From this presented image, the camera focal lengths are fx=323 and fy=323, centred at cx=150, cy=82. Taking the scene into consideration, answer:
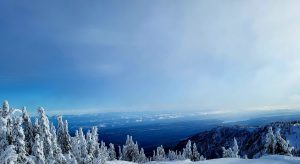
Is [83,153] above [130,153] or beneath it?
above

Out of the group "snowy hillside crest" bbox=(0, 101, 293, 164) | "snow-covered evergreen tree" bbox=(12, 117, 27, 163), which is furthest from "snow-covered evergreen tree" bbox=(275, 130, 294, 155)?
"snow-covered evergreen tree" bbox=(12, 117, 27, 163)

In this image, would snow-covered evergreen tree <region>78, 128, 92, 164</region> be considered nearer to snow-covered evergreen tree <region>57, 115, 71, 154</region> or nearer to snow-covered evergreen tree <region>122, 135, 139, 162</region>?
snow-covered evergreen tree <region>57, 115, 71, 154</region>

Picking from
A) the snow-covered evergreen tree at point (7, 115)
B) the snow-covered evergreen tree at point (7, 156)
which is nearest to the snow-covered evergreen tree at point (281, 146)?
the snow-covered evergreen tree at point (7, 115)

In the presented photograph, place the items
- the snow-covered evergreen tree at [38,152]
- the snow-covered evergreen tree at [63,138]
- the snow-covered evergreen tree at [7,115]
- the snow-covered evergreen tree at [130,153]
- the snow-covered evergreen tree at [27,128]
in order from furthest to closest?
A: the snow-covered evergreen tree at [130,153], the snow-covered evergreen tree at [63,138], the snow-covered evergreen tree at [27,128], the snow-covered evergreen tree at [38,152], the snow-covered evergreen tree at [7,115]

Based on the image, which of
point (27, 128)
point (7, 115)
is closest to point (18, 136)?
point (7, 115)

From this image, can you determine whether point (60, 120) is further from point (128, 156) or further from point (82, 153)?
point (128, 156)

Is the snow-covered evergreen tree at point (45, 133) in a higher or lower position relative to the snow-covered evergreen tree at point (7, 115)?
lower

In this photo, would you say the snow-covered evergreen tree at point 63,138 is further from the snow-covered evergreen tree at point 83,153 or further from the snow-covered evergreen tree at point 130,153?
the snow-covered evergreen tree at point 130,153

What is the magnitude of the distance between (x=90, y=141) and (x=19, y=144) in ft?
63.3

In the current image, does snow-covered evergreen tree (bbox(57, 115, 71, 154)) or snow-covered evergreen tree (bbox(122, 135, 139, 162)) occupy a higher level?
snow-covered evergreen tree (bbox(57, 115, 71, 154))

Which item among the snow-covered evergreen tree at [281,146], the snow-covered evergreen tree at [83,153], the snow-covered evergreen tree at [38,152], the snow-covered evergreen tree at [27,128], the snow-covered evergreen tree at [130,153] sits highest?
the snow-covered evergreen tree at [27,128]

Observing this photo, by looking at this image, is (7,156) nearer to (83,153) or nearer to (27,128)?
(27,128)

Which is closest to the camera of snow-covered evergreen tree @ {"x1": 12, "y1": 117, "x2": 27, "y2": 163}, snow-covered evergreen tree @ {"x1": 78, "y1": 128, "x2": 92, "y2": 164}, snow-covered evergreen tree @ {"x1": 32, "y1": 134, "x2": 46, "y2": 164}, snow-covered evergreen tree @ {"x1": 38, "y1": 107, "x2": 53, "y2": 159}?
snow-covered evergreen tree @ {"x1": 12, "y1": 117, "x2": 27, "y2": 163}

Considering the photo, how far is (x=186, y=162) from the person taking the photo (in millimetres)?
47938
